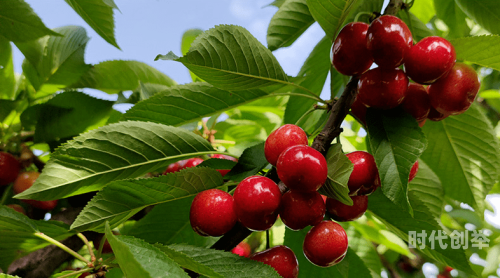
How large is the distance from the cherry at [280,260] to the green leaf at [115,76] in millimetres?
1104

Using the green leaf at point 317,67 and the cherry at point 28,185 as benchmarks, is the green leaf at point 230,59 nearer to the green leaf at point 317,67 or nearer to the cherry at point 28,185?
the green leaf at point 317,67

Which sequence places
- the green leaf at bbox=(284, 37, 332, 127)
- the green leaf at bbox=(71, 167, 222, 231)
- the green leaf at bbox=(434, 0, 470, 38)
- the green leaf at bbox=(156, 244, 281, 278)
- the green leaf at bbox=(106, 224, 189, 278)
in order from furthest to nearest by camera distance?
the green leaf at bbox=(434, 0, 470, 38) < the green leaf at bbox=(284, 37, 332, 127) < the green leaf at bbox=(71, 167, 222, 231) < the green leaf at bbox=(156, 244, 281, 278) < the green leaf at bbox=(106, 224, 189, 278)

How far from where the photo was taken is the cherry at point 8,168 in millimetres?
1438

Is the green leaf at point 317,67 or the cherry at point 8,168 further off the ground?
the green leaf at point 317,67

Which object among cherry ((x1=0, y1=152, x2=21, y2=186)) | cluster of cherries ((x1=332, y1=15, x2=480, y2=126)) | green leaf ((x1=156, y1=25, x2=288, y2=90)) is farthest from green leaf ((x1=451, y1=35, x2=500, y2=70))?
cherry ((x1=0, y1=152, x2=21, y2=186))

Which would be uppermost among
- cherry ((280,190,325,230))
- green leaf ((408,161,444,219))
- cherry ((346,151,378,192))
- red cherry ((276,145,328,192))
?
red cherry ((276,145,328,192))

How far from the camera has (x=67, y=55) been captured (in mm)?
1623

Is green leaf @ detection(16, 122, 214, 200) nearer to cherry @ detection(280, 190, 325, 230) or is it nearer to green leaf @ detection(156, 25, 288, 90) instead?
green leaf @ detection(156, 25, 288, 90)

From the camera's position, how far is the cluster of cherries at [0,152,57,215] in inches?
56.3

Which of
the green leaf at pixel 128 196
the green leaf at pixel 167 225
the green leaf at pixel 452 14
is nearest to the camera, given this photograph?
the green leaf at pixel 128 196

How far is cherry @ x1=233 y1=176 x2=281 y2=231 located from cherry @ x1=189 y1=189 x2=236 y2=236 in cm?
3

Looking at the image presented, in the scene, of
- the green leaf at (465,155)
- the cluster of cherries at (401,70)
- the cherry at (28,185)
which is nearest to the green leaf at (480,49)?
the cluster of cherries at (401,70)

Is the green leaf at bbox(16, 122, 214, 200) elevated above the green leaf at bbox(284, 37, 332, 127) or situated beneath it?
situated beneath

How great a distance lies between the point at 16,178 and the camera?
1472 millimetres
